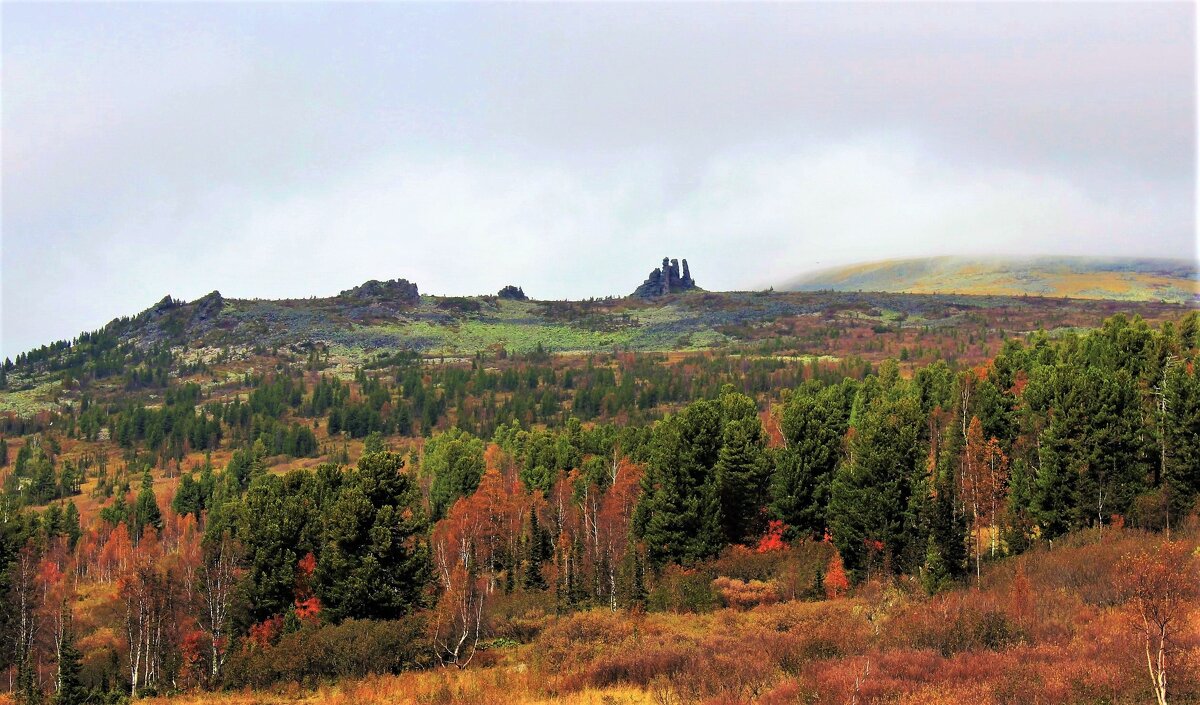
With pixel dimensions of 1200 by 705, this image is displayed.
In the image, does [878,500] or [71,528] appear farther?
[71,528]

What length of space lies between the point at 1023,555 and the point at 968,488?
43.8 feet

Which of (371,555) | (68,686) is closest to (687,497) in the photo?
(371,555)

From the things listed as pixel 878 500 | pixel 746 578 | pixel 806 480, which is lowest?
pixel 746 578

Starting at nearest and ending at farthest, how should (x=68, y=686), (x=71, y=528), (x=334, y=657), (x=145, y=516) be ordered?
1. (x=334, y=657)
2. (x=68, y=686)
3. (x=145, y=516)
4. (x=71, y=528)

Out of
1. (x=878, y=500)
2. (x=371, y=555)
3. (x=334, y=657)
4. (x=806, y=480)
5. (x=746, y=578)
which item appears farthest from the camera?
(x=806, y=480)

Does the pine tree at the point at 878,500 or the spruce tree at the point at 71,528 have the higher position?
the pine tree at the point at 878,500

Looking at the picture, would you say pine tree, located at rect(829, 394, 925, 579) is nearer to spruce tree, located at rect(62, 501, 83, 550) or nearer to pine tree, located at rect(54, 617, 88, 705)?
pine tree, located at rect(54, 617, 88, 705)

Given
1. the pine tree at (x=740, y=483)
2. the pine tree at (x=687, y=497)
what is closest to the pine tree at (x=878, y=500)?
the pine tree at (x=740, y=483)

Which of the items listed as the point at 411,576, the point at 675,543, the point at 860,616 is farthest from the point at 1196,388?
the point at 411,576

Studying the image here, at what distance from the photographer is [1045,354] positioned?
85.0 metres

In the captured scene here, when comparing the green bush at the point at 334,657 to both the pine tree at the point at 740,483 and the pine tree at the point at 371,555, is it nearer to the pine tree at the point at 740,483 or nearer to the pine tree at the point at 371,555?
the pine tree at the point at 371,555

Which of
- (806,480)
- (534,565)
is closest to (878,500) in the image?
(806,480)

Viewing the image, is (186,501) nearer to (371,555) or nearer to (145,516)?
(145,516)

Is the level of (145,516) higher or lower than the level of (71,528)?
higher
